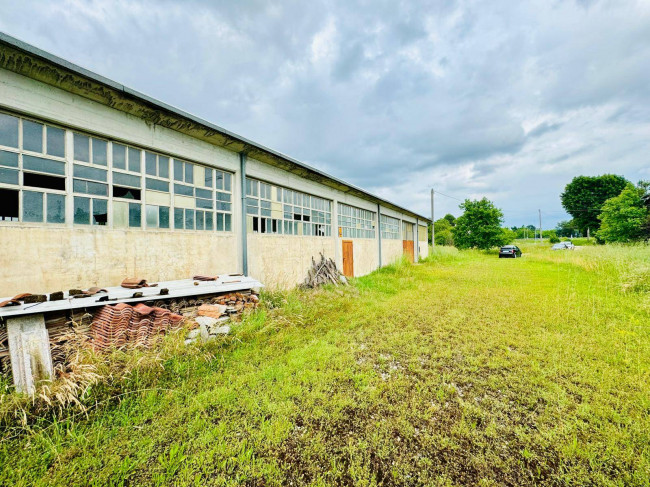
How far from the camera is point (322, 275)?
899cm

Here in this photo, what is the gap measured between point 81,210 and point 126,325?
2393mm

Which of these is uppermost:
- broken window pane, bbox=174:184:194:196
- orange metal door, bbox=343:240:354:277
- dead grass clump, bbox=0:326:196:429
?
broken window pane, bbox=174:184:194:196

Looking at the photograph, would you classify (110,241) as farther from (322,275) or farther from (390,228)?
(390,228)

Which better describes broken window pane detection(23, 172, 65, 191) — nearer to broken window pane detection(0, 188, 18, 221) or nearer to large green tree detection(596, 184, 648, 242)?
broken window pane detection(0, 188, 18, 221)

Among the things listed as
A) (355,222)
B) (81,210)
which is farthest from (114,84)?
(355,222)

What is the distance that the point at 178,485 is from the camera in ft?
6.12

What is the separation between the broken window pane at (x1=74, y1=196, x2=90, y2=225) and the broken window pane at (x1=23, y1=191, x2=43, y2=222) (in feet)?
1.33

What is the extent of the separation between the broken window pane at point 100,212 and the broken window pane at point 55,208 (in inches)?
16.0

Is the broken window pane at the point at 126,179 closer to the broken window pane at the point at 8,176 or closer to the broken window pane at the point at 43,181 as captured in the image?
the broken window pane at the point at 43,181

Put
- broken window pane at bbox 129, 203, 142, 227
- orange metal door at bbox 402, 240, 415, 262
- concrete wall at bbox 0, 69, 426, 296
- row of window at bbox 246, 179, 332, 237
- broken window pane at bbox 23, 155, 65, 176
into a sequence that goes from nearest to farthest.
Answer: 1. concrete wall at bbox 0, 69, 426, 296
2. broken window pane at bbox 23, 155, 65, 176
3. broken window pane at bbox 129, 203, 142, 227
4. row of window at bbox 246, 179, 332, 237
5. orange metal door at bbox 402, 240, 415, 262

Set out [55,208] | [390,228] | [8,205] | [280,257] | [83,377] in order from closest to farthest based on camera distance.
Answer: [83,377] → [8,205] → [55,208] → [280,257] → [390,228]

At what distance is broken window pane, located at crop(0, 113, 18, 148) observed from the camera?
379cm

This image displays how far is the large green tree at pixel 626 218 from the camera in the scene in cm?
1988

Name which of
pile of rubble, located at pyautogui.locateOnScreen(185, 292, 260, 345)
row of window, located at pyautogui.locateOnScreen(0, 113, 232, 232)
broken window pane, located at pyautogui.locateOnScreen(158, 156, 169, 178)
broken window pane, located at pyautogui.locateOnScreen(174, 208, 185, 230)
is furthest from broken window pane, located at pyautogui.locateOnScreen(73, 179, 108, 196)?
pile of rubble, located at pyautogui.locateOnScreen(185, 292, 260, 345)
